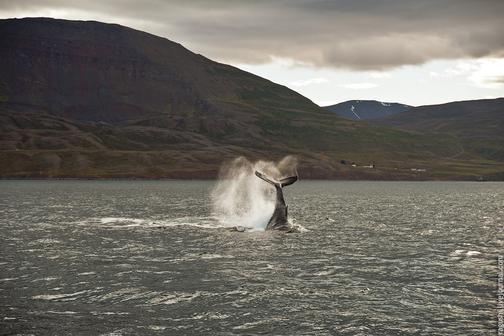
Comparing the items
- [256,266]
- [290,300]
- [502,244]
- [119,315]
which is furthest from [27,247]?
[502,244]

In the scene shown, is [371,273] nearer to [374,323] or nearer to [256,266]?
[256,266]

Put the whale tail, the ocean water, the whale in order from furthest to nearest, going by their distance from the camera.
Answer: the whale → the whale tail → the ocean water

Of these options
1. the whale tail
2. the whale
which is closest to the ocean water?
the whale

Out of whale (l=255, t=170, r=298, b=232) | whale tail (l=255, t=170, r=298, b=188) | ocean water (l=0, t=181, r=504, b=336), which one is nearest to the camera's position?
ocean water (l=0, t=181, r=504, b=336)

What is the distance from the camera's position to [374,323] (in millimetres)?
28109

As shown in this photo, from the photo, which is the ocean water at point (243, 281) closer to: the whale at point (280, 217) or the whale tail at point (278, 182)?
the whale at point (280, 217)

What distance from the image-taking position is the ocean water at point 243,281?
27766mm

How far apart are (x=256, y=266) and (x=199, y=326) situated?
611 inches

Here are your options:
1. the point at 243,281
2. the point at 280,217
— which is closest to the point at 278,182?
the point at 280,217

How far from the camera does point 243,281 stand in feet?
123

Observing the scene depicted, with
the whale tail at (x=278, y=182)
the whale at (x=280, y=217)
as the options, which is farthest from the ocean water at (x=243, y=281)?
the whale tail at (x=278, y=182)

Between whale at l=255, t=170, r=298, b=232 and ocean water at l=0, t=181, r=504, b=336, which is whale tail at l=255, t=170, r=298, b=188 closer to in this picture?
whale at l=255, t=170, r=298, b=232

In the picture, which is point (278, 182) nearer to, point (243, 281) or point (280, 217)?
point (280, 217)

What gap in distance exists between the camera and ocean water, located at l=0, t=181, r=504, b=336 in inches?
1093
